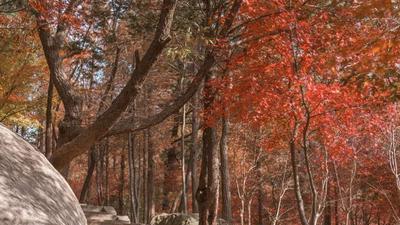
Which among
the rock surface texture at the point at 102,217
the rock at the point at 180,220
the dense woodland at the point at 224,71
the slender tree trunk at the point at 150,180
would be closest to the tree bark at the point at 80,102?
the dense woodland at the point at 224,71

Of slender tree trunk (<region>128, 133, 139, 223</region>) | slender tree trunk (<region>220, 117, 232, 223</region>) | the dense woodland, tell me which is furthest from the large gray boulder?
slender tree trunk (<region>128, 133, 139, 223</region>)

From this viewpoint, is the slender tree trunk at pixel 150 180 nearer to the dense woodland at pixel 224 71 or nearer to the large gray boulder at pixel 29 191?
the dense woodland at pixel 224 71

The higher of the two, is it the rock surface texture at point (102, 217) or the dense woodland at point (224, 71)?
the dense woodland at point (224, 71)

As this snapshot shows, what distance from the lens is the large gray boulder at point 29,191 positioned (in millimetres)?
3162

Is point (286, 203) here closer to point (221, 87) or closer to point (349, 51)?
point (221, 87)

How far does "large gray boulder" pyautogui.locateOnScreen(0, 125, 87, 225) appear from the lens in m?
3.16

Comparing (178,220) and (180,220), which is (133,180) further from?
(180,220)

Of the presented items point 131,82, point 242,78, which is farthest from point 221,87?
point 131,82

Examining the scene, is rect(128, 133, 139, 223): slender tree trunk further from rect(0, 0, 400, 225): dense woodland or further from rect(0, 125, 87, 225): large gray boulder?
rect(0, 125, 87, 225): large gray boulder

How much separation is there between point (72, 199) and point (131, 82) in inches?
167

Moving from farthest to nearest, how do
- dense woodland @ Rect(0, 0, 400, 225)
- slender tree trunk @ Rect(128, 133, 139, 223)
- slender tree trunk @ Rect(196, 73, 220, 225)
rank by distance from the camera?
slender tree trunk @ Rect(128, 133, 139, 223)
slender tree trunk @ Rect(196, 73, 220, 225)
dense woodland @ Rect(0, 0, 400, 225)

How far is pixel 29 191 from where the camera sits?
11.6 ft

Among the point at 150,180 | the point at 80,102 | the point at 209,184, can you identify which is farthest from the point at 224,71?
the point at 150,180

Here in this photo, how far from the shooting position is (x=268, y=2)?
1140 cm
